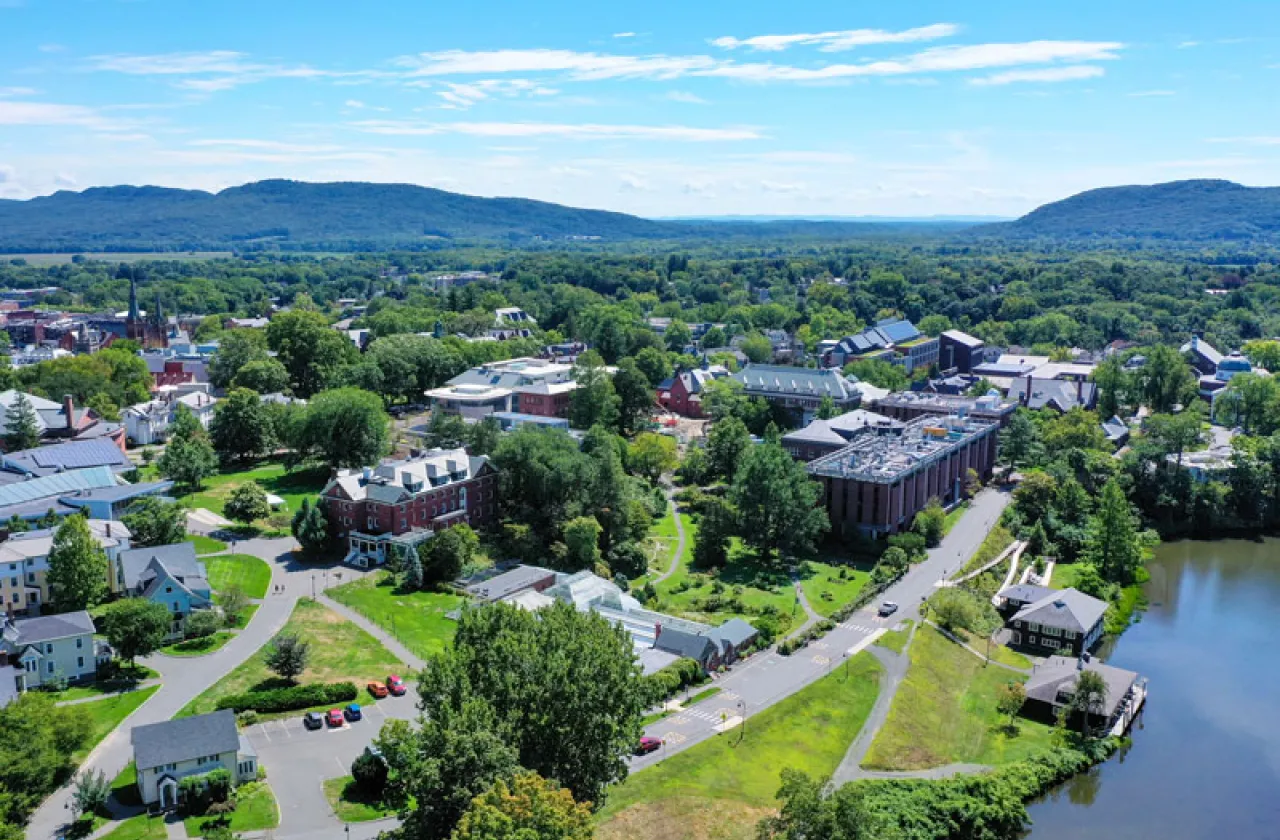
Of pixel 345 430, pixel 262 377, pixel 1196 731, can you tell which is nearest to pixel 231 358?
pixel 262 377

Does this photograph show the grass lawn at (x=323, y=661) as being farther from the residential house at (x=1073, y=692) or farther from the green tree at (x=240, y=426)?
the green tree at (x=240, y=426)

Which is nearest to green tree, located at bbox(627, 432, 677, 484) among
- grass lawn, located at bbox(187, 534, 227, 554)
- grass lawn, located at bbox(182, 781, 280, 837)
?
grass lawn, located at bbox(187, 534, 227, 554)

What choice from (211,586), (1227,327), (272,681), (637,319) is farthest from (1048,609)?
(1227,327)

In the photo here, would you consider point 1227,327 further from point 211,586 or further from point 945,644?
point 211,586

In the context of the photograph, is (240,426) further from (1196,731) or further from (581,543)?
(1196,731)

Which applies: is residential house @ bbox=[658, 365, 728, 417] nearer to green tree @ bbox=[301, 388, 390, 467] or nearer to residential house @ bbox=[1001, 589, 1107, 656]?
green tree @ bbox=[301, 388, 390, 467]

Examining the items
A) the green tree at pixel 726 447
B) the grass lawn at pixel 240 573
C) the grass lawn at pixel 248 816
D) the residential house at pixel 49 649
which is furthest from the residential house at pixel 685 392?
the grass lawn at pixel 248 816
